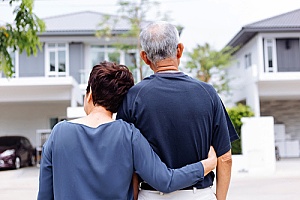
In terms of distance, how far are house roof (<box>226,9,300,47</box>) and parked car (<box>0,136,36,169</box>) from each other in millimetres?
10471

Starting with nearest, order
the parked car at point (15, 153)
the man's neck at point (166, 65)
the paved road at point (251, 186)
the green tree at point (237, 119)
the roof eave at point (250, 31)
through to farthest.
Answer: the man's neck at point (166, 65) < the paved road at point (251, 186) < the green tree at point (237, 119) < the parked car at point (15, 153) < the roof eave at point (250, 31)

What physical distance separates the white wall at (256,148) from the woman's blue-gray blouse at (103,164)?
40.5ft

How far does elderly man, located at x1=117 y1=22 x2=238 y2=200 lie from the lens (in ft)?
7.55

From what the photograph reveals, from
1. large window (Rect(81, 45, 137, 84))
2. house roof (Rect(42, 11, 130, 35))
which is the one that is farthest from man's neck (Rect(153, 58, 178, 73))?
large window (Rect(81, 45, 137, 84))

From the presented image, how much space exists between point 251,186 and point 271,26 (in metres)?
10.4

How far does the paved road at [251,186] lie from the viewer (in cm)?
976

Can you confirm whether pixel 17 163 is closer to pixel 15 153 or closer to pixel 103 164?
pixel 15 153

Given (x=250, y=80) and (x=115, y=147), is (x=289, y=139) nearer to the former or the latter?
(x=250, y=80)

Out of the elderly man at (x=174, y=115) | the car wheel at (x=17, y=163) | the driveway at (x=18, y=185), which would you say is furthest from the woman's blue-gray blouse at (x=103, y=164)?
the car wheel at (x=17, y=163)

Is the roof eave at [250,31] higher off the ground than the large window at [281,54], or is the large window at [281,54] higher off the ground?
the roof eave at [250,31]

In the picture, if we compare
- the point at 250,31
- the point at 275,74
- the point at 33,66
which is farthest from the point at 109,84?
the point at 33,66

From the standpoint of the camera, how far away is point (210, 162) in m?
2.32

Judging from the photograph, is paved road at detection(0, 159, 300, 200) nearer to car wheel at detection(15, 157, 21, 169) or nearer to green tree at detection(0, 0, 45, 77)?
car wheel at detection(15, 157, 21, 169)

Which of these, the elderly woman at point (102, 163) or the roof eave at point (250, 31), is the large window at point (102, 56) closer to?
the roof eave at point (250, 31)
